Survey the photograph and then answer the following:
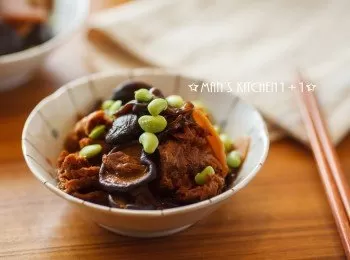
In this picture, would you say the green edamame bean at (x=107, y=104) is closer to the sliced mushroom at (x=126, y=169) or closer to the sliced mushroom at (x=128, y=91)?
the sliced mushroom at (x=128, y=91)

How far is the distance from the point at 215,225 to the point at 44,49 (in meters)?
0.83

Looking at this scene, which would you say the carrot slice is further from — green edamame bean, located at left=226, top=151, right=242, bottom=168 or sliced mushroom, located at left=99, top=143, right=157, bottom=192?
sliced mushroom, located at left=99, top=143, right=157, bottom=192

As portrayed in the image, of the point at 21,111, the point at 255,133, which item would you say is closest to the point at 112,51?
the point at 21,111

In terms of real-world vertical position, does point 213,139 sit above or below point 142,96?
below

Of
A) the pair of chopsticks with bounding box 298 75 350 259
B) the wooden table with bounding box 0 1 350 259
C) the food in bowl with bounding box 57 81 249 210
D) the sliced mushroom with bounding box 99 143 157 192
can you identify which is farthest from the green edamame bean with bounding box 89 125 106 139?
the pair of chopsticks with bounding box 298 75 350 259

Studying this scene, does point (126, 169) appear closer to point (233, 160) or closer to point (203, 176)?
point (203, 176)

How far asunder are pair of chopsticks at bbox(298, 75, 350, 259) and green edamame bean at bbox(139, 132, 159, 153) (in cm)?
50

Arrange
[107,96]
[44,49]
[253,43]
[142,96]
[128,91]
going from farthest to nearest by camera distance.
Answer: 1. [253,43]
2. [44,49]
3. [107,96]
4. [128,91]
5. [142,96]

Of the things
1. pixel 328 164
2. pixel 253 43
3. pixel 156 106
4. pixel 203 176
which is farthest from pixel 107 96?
pixel 253 43

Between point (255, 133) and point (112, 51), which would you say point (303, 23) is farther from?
point (255, 133)

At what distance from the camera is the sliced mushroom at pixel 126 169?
1085 millimetres

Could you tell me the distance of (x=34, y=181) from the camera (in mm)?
1396

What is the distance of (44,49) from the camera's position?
5.36ft

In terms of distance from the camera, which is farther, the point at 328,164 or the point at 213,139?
the point at 328,164
